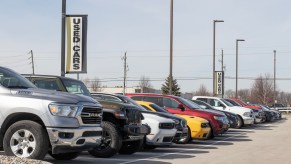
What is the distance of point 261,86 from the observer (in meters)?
93.1

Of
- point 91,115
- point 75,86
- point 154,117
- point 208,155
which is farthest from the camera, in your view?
point 154,117

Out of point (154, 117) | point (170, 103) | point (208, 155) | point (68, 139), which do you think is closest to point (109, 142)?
point (154, 117)

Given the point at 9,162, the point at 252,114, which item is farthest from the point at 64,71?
the point at 252,114

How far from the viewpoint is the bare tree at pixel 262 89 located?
92.1 meters

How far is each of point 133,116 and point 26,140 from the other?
3568mm

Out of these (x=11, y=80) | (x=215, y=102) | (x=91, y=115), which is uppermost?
(x=11, y=80)

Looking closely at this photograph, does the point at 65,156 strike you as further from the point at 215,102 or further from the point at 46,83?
the point at 215,102

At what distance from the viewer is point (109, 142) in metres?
11.4

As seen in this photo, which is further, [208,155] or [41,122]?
[208,155]

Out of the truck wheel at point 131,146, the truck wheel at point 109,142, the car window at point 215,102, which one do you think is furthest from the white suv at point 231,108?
the truck wheel at point 109,142

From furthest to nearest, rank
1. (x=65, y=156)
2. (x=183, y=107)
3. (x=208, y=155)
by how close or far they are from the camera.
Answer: (x=183, y=107)
(x=208, y=155)
(x=65, y=156)

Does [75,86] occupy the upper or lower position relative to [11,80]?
lower

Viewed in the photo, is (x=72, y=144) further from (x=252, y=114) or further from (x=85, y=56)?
(x=252, y=114)

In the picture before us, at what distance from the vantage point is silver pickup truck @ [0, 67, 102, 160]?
29.0 feet
